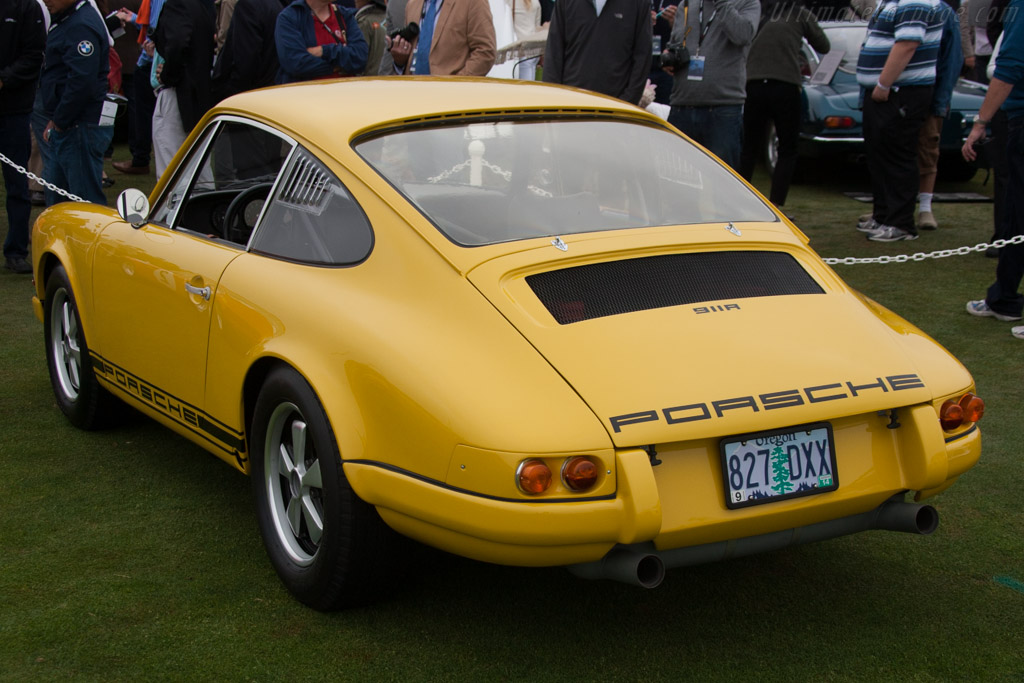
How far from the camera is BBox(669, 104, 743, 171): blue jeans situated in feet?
Answer: 29.2

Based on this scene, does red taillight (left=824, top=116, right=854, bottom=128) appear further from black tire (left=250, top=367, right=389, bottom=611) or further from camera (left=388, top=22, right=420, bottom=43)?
black tire (left=250, top=367, right=389, bottom=611)

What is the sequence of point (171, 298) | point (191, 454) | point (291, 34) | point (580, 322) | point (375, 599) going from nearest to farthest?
point (580, 322) < point (375, 599) < point (171, 298) < point (191, 454) < point (291, 34)

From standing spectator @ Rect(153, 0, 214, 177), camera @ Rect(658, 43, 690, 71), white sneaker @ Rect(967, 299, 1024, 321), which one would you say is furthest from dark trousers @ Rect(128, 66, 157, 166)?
white sneaker @ Rect(967, 299, 1024, 321)

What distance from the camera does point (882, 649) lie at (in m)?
3.10

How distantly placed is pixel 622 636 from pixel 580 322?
921 mm

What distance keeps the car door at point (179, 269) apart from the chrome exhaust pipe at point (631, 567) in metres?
1.62

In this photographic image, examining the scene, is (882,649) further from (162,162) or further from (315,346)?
(162,162)

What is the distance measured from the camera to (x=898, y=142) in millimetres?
8703

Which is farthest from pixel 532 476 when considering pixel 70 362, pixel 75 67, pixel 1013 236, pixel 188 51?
pixel 188 51

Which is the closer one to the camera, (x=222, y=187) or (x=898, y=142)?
(x=222, y=187)

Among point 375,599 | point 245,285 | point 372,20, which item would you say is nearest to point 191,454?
point 245,285

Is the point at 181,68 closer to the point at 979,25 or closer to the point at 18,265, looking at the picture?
the point at 18,265

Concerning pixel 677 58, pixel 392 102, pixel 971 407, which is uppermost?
pixel 392 102

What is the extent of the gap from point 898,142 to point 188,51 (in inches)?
219
